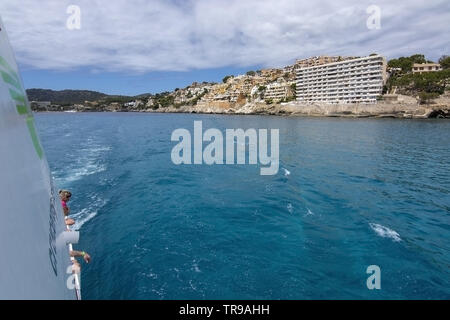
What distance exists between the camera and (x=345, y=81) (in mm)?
120125

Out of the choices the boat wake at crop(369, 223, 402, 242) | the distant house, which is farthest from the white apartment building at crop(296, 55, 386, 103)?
the boat wake at crop(369, 223, 402, 242)

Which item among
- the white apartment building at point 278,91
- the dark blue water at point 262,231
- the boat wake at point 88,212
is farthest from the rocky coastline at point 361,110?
the boat wake at point 88,212

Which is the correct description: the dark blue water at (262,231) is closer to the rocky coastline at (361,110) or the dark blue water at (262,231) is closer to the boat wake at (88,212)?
the boat wake at (88,212)

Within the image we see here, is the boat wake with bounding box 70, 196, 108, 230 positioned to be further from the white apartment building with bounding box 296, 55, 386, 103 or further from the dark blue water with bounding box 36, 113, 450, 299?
the white apartment building with bounding box 296, 55, 386, 103

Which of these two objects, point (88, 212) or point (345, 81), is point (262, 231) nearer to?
point (88, 212)

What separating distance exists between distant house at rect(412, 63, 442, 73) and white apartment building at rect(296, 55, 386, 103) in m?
20.2

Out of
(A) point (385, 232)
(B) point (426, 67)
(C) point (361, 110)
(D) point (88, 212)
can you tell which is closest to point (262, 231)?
(A) point (385, 232)

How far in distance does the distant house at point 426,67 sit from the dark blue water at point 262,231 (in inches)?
4779

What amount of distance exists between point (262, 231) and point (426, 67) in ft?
463

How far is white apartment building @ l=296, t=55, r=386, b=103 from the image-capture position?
110 meters
